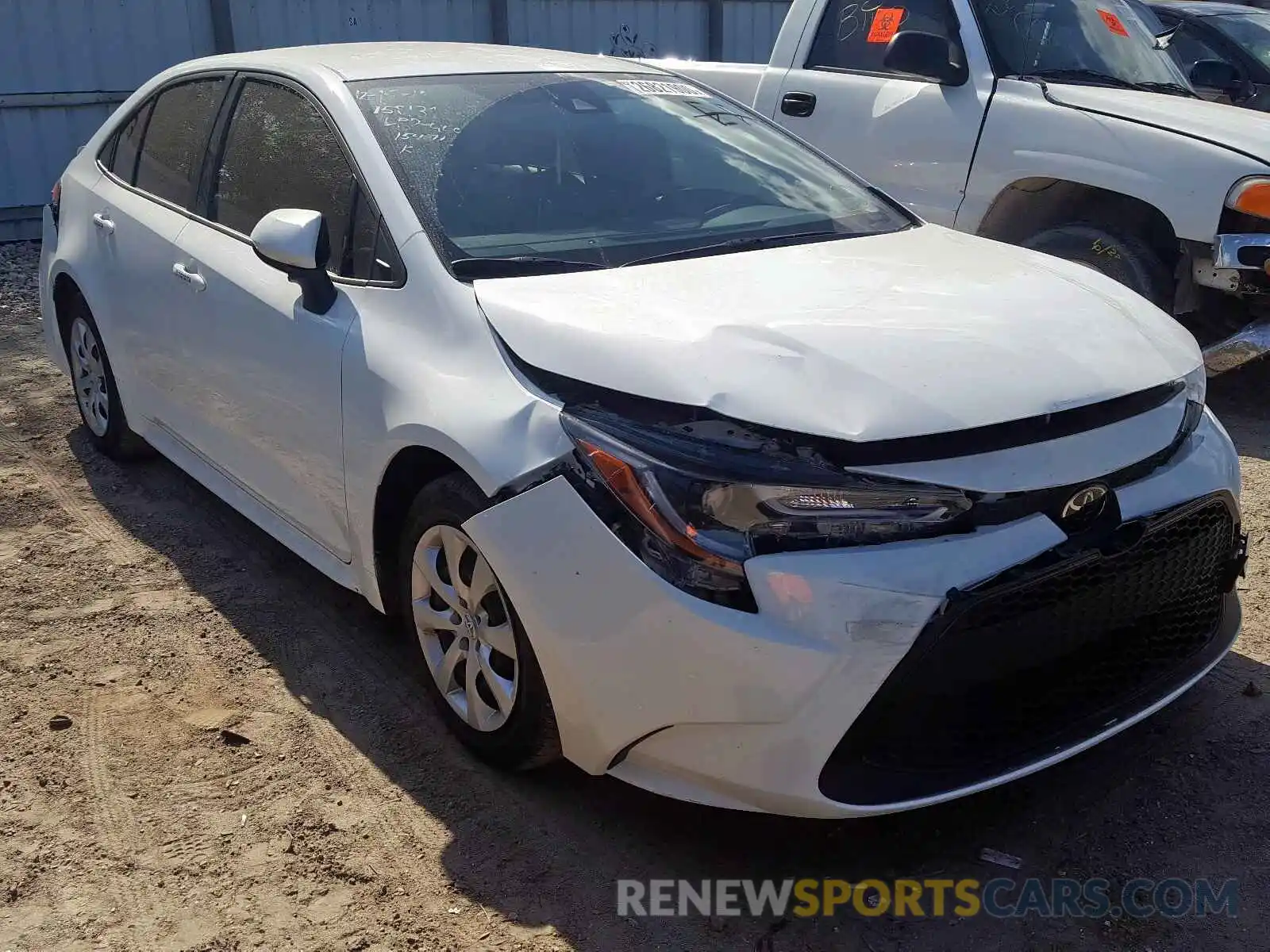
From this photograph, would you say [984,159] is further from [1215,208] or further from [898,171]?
[1215,208]

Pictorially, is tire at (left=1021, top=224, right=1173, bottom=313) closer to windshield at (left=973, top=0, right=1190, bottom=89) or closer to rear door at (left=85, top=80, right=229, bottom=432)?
windshield at (left=973, top=0, right=1190, bottom=89)

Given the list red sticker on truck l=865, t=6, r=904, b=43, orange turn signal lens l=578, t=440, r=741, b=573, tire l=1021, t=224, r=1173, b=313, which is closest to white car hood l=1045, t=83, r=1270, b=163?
tire l=1021, t=224, r=1173, b=313

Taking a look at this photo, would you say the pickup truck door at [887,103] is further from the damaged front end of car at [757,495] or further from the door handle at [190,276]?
the damaged front end of car at [757,495]

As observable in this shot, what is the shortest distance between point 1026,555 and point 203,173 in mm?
3036

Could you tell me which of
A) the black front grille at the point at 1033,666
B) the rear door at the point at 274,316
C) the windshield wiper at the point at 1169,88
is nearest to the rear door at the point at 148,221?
the rear door at the point at 274,316

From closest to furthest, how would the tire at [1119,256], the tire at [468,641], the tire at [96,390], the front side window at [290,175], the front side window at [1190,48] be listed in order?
the tire at [468,641] < the front side window at [290,175] < the tire at [96,390] < the tire at [1119,256] < the front side window at [1190,48]

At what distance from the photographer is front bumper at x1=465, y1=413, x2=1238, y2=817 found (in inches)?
92.0

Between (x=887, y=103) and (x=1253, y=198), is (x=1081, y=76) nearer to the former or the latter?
(x=887, y=103)

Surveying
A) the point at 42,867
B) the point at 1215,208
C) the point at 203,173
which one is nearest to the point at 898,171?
the point at 1215,208

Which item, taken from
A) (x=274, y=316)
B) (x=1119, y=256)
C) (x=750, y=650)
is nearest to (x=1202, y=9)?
(x=1119, y=256)

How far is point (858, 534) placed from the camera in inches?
94.3

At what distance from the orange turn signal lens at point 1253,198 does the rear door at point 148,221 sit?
3.91 metres

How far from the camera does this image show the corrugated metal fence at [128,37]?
9891 millimetres

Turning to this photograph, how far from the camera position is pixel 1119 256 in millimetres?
5523
